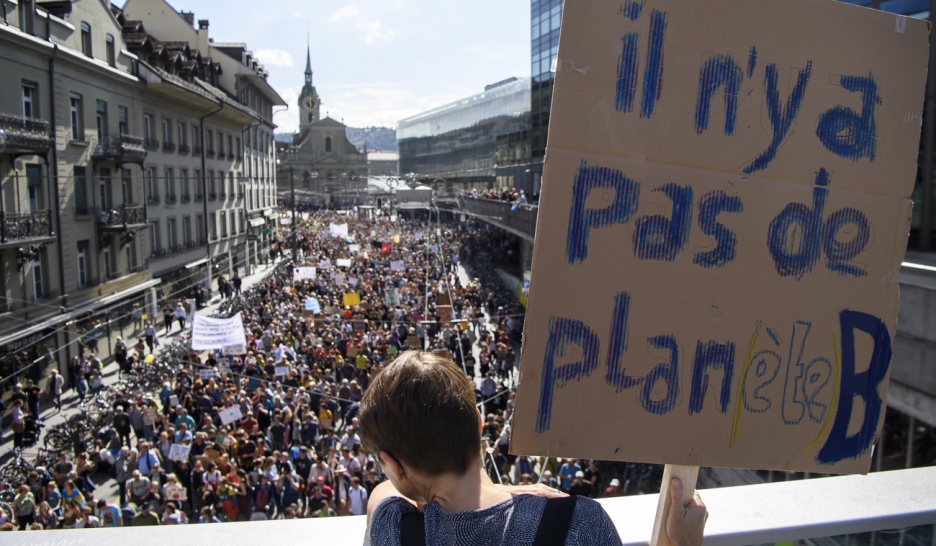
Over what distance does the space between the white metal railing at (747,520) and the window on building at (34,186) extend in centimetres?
2009

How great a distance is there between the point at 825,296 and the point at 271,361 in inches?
619

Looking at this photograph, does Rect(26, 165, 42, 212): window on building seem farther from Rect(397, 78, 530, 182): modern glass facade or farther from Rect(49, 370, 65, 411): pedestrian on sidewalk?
Rect(397, 78, 530, 182): modern glass facade

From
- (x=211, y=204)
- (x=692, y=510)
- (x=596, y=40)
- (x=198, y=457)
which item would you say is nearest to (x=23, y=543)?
(x=692, y=510)

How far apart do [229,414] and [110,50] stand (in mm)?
17633

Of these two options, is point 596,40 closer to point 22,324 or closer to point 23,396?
point 23,396

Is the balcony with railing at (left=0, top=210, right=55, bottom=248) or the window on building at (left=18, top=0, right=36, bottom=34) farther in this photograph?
the window on building at (left=18, top=0, right=36, bottom=34)

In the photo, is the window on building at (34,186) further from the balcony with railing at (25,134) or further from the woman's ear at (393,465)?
the woman's ear at (393,465)

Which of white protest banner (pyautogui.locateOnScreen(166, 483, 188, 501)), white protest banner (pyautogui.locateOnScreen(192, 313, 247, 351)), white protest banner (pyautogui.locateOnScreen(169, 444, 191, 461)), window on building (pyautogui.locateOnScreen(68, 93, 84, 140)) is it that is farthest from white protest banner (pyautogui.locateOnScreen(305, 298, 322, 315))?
white protest banner (pyautogui.locateOnScreen(166, 483, 188, 501))

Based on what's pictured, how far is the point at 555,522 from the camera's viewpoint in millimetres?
1363

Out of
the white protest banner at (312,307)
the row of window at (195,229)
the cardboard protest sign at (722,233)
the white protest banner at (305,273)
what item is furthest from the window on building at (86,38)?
the cardboard protest sign at (722,233)

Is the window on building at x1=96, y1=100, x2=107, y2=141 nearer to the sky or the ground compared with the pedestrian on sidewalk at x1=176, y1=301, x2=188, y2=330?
nearer to the sky

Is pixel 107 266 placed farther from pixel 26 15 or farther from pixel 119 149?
pixel 26 15

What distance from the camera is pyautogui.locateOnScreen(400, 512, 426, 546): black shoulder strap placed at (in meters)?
1.38

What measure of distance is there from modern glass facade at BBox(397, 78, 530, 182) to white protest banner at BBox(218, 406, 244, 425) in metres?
36.1
